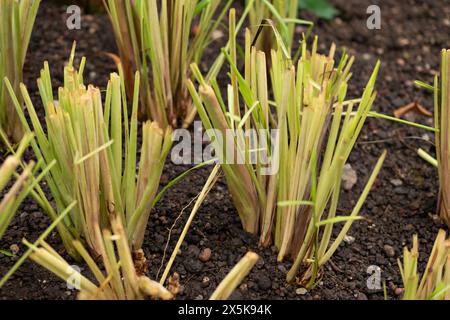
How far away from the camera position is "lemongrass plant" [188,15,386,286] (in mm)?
1146

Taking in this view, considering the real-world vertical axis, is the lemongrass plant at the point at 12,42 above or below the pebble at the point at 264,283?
above

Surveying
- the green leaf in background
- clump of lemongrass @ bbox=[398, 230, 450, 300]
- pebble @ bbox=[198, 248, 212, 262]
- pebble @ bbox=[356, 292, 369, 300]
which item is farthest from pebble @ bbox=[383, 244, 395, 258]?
the green leaf in background

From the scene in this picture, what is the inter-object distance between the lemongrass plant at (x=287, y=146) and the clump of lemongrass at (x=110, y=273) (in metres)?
0.25

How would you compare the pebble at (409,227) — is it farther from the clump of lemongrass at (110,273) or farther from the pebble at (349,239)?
the clump of lemongrass at (110,273)

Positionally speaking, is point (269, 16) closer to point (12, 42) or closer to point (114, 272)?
point (12, 42)

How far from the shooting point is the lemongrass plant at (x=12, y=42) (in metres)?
1.37

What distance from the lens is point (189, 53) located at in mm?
1612

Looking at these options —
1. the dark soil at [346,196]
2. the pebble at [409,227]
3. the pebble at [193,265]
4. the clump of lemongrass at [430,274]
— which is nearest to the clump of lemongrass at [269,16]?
the dark soil at [346,196]

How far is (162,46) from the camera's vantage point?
1502 millimetres

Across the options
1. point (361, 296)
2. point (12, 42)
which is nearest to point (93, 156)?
point (12, 42)

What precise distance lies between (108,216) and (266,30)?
692mm

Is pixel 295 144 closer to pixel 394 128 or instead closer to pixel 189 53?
pixel 189 53

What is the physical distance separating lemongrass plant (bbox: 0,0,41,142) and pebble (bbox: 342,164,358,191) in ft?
2.31

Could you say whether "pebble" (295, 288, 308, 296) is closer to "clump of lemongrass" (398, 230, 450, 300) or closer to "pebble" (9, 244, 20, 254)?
"clump of lemongrass" (398, 230, 450, 300)
